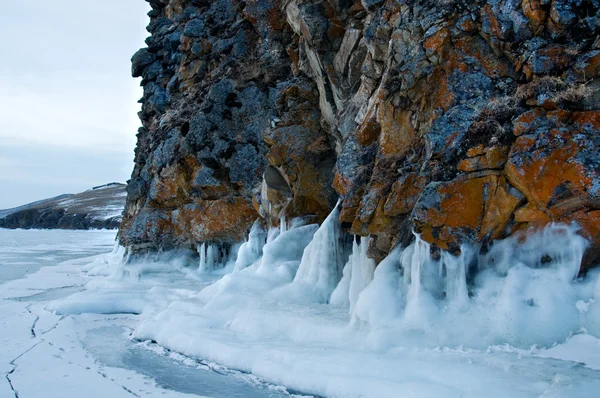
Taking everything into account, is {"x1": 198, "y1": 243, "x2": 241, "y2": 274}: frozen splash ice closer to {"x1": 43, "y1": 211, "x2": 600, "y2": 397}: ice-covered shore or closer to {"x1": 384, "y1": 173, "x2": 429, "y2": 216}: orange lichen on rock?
{"x1": 43, "y1": 211, "x2": 600, "y2": 397}: ice-covered shore

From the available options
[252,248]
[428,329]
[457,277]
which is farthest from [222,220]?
[428,329]

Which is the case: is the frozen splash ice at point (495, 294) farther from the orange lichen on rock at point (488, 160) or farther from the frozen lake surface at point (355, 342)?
the orange lichen on rock at point (488, 160)

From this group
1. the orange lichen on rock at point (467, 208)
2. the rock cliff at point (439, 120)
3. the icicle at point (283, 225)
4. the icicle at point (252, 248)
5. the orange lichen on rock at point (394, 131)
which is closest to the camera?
the rock cliff at point (439, 120)

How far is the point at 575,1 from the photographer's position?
26.9 feet

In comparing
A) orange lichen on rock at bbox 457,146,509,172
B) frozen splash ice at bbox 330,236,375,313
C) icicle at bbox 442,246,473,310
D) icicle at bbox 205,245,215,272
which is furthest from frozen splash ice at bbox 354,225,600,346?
icicle at bbox 205,245,215,272

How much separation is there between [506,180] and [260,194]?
11.9m

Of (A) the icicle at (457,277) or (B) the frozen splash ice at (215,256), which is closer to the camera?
(A) the icicle at (457,277)

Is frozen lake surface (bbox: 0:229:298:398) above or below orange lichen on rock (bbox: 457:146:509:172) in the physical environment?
below

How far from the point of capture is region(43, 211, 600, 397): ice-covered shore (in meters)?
6.42

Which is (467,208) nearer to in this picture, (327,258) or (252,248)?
(327,258)

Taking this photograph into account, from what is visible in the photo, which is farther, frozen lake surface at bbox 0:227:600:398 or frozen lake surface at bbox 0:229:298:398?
frozen lake surface at bbox 0:229:298:398

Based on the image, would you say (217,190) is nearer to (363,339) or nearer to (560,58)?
(363,339)

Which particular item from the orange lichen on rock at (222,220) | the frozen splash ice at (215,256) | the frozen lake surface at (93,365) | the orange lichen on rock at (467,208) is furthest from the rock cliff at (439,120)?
the frozen lake surface at (93,365)

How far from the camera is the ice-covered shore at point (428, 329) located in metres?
6.42
